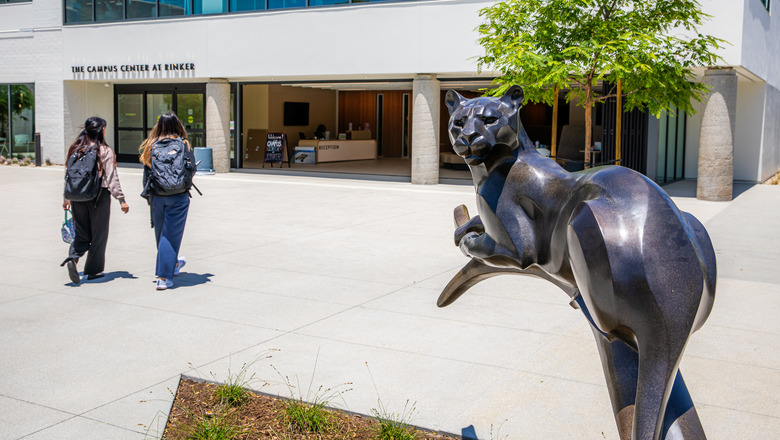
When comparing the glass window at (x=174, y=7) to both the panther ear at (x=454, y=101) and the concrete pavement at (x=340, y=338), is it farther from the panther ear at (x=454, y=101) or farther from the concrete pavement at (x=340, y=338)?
the panther ear at (x=454, y=101)

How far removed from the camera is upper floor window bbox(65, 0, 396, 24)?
21.3m

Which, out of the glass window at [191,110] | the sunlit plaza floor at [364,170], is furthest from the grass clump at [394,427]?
the glass window at [191,110]

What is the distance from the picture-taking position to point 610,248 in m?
1.93

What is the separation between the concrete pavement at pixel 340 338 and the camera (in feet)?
13.9

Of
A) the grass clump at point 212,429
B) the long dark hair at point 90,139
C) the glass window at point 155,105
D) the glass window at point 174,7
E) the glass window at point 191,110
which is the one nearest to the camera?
the grass clump at point 212,429

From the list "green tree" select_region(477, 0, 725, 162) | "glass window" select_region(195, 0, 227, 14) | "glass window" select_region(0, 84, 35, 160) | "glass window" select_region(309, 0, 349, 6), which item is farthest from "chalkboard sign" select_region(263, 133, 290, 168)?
"green tree" select_region(477, 0, 725, 162)

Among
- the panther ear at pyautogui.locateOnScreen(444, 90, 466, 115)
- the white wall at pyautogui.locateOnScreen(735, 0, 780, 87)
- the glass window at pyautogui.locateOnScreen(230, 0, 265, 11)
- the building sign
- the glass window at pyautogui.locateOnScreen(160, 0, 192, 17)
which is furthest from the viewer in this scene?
the building sign

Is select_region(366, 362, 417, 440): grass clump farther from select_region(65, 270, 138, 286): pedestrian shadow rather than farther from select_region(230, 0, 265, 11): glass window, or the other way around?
select_region(230, 0, 265, 11): glass window

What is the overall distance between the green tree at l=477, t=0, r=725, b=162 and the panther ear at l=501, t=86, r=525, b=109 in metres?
9.87

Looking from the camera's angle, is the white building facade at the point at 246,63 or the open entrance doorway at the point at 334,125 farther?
the open entrance doorway at the point at 334,125

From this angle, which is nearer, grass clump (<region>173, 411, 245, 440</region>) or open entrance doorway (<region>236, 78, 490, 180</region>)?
grass clump (<region>173, 411, 245, 440</region>)

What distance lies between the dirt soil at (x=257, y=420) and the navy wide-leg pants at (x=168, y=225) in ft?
10.4

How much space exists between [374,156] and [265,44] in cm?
1252

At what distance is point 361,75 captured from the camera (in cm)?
2075
